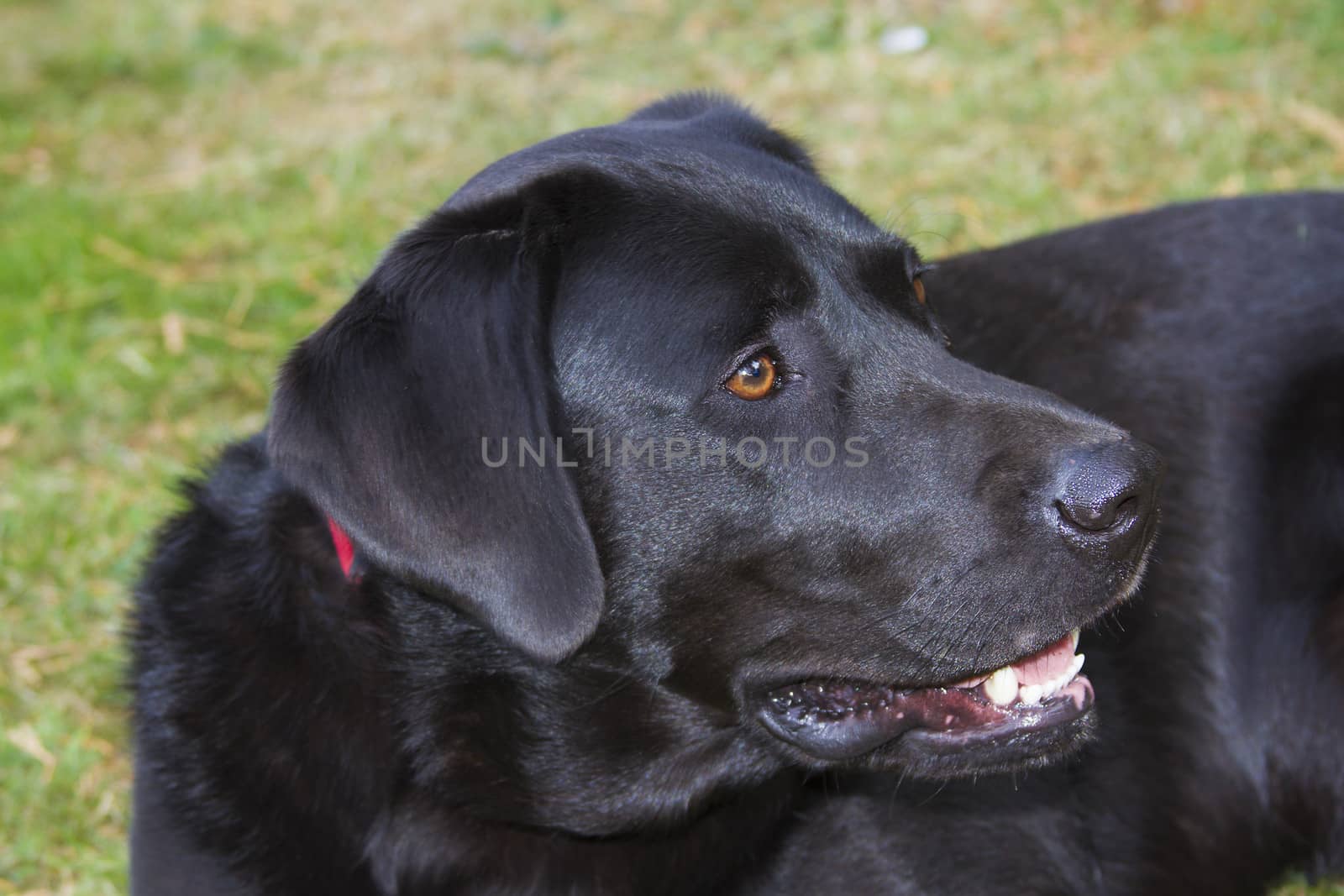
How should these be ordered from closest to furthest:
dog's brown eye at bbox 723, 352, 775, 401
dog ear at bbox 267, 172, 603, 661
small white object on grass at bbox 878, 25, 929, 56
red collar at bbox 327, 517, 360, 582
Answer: dog ear at bbox 267, 172, 603, 661 → dog's brown eye at bbox 723, 352, 775, 401 → red collar at bbox 327, 517, 360, 582 → small white object on grass at bbox 878, 25, 929, 56

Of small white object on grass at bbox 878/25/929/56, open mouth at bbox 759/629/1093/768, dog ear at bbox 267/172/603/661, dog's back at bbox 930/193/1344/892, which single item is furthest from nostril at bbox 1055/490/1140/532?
small white object on grass at bbox 878/25/929/56

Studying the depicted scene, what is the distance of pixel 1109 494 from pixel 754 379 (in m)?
0.55

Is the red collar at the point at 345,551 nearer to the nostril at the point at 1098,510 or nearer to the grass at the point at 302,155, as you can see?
the nostril at the point at 1098,510

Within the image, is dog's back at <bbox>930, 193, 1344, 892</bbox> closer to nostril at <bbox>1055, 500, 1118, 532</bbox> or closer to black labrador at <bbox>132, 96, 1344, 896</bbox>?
black labrador at <bbox>132, 96, 1344, 896</bbox>

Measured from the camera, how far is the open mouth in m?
2.27

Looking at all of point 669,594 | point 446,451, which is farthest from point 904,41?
point 446,451

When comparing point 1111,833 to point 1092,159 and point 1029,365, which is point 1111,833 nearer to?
point 1029,365

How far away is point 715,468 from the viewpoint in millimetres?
2180

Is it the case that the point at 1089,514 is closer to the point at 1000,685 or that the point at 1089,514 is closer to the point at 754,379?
the point at 1000,685

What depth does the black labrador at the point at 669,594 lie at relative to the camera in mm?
2102

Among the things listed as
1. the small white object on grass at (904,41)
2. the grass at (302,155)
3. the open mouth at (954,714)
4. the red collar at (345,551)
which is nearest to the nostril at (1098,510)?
the open mouth at (954,714)

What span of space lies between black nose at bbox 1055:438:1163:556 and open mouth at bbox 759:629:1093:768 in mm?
244

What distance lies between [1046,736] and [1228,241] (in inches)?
57.8

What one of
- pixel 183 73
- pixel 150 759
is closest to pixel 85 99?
pixel 183 73
